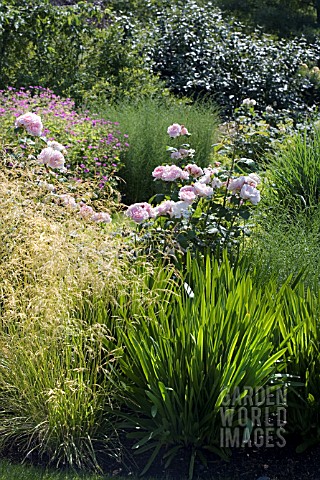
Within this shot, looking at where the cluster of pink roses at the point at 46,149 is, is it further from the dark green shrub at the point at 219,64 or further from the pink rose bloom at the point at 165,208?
the dark green shrub at the point at 219,64

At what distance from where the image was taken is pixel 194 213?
4.64 meters

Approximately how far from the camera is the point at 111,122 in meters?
7.88

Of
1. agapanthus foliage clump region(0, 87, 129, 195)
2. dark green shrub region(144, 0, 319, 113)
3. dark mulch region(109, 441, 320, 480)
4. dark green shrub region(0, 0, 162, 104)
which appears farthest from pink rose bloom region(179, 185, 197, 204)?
dark green shrub region(144, 0, 319, 113)

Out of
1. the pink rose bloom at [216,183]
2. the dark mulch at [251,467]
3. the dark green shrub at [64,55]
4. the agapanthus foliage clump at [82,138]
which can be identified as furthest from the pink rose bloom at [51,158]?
the dark green shrub at [64,55]

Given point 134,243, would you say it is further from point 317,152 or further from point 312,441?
point 317,152

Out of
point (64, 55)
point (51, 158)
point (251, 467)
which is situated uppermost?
point (64, 55)

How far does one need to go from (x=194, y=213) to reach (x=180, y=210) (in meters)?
0.58

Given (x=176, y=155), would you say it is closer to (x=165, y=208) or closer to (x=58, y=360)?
(x=165, y=208)

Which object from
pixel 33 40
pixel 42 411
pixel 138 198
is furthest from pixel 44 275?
pixel 33 40

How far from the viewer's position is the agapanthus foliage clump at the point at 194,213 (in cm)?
406

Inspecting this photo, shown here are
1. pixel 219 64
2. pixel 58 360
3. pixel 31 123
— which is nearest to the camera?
pixel 58 360

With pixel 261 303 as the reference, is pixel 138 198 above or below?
below

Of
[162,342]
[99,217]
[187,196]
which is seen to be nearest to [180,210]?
[187,196]

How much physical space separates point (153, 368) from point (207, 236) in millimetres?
1487
